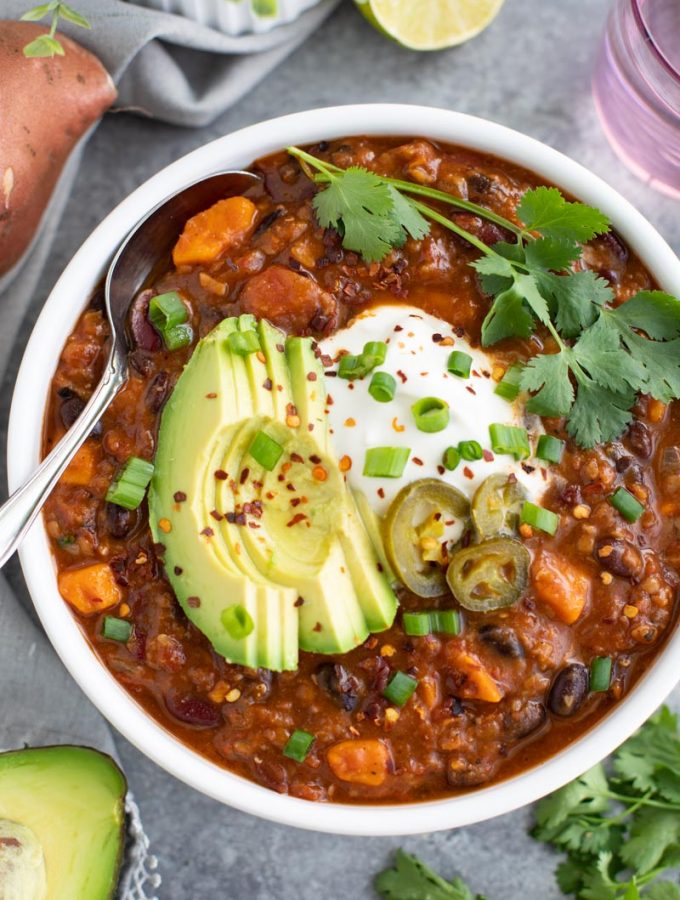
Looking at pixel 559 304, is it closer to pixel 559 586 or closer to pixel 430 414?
pixel 430 414

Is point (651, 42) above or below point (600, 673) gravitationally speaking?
above

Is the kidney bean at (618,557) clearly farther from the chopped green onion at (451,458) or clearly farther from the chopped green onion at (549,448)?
the chopped green onion at (451,458)

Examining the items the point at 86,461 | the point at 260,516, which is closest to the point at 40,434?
the point at 86,461

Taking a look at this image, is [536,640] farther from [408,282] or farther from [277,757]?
[408,282]

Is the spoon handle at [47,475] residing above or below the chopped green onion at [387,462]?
below

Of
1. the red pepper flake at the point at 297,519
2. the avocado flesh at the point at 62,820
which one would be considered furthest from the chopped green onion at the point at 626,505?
the avocado flesh at the point at 62,820

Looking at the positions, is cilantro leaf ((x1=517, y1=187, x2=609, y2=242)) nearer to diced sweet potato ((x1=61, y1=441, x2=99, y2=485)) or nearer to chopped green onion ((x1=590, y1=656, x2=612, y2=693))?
chopped green onion ((x1=590, y1=656, x2=612, y2=693))
